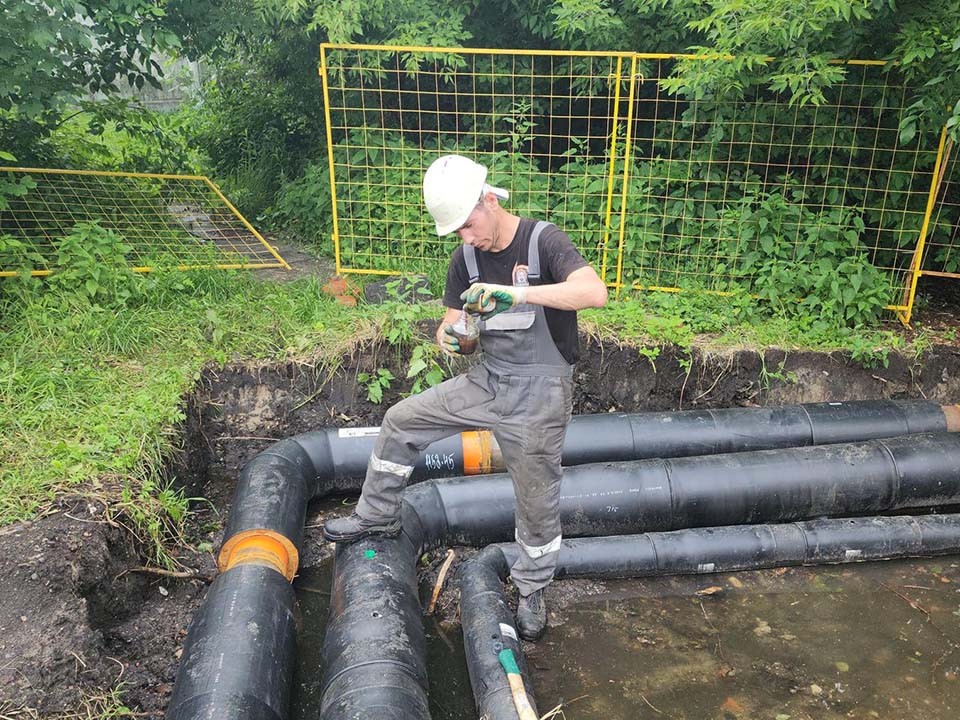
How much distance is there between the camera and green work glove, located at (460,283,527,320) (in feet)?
8.20

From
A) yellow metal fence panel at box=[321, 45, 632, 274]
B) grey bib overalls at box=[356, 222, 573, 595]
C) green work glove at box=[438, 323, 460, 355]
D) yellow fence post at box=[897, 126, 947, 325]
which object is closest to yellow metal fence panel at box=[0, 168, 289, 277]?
yellow metal fence panel at box=[321, 45, 632, 274]

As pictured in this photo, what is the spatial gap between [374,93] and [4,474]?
4.83 meters

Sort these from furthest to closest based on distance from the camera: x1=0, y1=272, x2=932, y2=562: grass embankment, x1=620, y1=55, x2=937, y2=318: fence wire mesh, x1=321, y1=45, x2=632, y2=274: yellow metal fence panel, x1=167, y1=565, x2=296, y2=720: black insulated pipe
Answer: x1=321, y1=45, x2=632, y2=274: yellow metal fence panel < x1=620, y1=55, x2=937, y2=318: fence wire mesh < x1=0, y1=272, x2=932, y2=562: grass embankment < x1=167, y1=565, x2=296, y2=720: black insulated pipe

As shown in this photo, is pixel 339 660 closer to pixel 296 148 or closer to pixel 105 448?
pixel 105 448

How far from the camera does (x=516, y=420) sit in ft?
9.36

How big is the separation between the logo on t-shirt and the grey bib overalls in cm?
2

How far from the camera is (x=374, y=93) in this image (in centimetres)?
667

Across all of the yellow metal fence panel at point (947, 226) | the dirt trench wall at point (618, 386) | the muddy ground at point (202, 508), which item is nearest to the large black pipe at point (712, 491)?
the muddy ground at point (202, 508)

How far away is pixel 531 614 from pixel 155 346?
10.1 ft

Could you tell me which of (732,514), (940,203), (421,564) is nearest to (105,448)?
(421,564)

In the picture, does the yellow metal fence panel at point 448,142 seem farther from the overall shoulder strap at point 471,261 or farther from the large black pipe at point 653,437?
the overall shoulder strap at point 471,261

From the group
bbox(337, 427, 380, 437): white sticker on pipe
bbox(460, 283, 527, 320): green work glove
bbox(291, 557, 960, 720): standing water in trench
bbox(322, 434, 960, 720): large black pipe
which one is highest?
bbox(460, 283, 527, 320): green work glove

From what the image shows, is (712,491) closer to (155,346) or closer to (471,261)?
(471,261)

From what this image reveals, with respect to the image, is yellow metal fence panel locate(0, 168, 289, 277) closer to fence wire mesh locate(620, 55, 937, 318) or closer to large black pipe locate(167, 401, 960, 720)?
large black pipe locate(167, 401, 960, 720)
